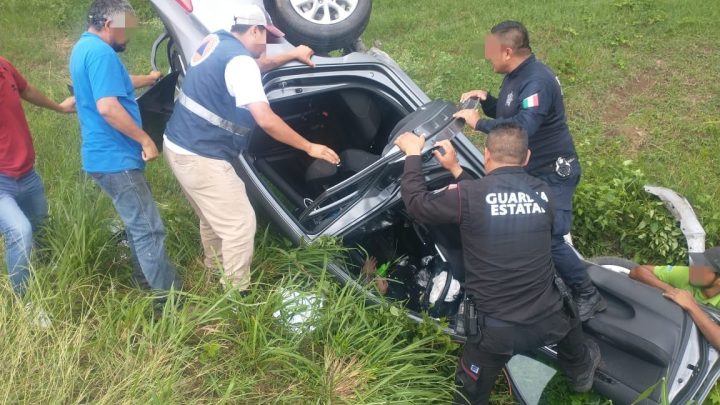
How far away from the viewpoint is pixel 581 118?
5.37 meters

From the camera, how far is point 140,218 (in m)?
3.25

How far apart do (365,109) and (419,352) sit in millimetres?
1520

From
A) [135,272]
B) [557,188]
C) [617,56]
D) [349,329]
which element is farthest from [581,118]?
[135,272]

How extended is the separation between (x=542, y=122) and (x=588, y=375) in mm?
1331

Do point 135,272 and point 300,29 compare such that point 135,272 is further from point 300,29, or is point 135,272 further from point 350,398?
point 300,29

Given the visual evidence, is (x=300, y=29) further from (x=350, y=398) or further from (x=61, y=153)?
(x=350, y=398)

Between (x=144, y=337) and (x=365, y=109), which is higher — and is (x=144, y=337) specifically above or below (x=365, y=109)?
below

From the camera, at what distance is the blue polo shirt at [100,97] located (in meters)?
2.98

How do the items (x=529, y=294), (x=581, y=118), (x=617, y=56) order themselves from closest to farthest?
(x=529, y=294) < (x=581, y=118) < (x=617, y=56)

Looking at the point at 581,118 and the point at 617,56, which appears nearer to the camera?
the point at 581,118

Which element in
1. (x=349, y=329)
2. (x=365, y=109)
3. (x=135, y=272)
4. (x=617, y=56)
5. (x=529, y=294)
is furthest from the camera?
(x=617, y=56)

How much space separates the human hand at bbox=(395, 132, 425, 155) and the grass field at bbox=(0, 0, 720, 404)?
2.12 ft

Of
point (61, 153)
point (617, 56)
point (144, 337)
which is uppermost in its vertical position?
point (617, 56)

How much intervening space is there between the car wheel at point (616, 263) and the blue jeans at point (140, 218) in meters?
2.52
